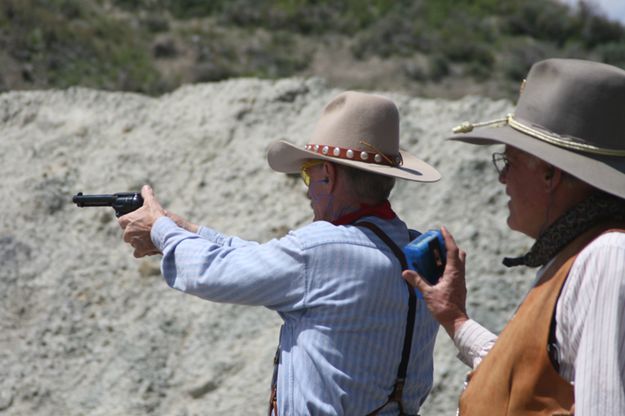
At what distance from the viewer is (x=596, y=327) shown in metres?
1.97

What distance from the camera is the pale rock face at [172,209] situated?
20.0 ft

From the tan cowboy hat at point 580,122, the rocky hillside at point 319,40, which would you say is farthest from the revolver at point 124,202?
the rocky hillside at point 319,40

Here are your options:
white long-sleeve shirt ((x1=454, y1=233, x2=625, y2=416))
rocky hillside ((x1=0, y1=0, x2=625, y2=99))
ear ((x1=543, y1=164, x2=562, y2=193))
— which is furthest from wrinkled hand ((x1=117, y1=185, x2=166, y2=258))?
rocky hillside ((x1=0, y1=0, x2=625, y2=99))

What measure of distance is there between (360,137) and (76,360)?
4218 mm

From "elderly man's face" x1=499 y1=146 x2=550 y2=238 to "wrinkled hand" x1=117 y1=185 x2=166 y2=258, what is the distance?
1.21m

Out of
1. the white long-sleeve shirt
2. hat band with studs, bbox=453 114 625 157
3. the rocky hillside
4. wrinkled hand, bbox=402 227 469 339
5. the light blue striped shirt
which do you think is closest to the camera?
the white long-sleeve shirt

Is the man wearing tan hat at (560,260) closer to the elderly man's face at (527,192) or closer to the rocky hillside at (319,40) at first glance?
the elderly man's face at (527,192)

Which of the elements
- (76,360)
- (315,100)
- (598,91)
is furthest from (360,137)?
(315,100)

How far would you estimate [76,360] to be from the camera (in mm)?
6410

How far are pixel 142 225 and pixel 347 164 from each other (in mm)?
727

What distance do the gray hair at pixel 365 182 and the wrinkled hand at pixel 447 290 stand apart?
0.51 meters

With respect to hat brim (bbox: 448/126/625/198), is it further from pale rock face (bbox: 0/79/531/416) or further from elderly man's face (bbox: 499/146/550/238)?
pale rock face (bbox: 0/79/531/416)

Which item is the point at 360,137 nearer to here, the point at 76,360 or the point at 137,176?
the point at 76,360

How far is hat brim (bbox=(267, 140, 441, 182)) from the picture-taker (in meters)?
2.78
